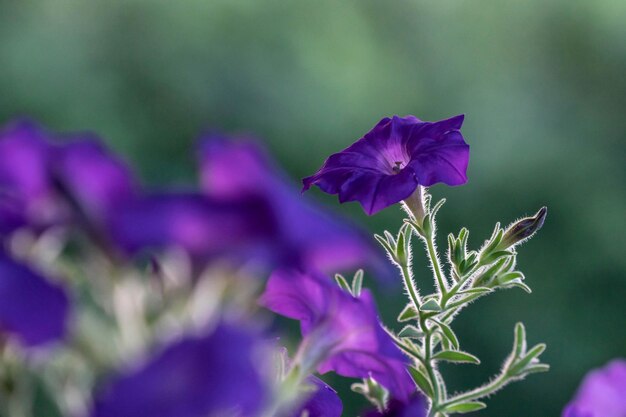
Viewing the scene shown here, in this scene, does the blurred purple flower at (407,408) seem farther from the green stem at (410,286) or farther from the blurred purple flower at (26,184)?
the blurred purple flower at (26,184)

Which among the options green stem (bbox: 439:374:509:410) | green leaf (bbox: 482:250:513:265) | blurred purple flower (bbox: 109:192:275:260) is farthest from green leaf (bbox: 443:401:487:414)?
blurred purple flower (bbox: 109:192:275:260)

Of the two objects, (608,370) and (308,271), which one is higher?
(308,271)

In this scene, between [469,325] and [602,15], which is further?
[602,15]

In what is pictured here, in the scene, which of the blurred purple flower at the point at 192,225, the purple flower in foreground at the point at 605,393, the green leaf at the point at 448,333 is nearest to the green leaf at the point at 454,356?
the green leaf at the point at 448,333

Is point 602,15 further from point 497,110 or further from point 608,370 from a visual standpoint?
point 608,370

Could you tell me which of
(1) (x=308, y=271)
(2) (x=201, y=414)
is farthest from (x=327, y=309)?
(2) (x=201, y=414)

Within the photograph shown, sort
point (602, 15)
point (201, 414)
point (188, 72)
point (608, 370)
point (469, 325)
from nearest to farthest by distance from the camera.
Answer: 1. point (201, 414)
2. point (608, 370)
3. point (469, 325)
4. point (188, 72)
5. point (602, 15)
